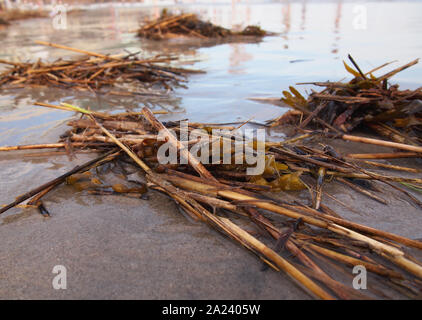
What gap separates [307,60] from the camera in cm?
482

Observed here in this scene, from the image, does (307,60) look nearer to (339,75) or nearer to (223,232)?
(339,75)

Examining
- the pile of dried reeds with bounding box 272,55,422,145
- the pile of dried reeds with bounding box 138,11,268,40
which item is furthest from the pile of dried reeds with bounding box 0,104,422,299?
the pile of dried reeds with bounding box 138,11,268,40

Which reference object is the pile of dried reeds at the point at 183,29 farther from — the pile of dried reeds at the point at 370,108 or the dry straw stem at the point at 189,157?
the dry straw stem at the point at 189,157

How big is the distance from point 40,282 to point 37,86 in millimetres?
3493

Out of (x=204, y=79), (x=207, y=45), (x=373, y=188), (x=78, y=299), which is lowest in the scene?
(x=78, y=299)

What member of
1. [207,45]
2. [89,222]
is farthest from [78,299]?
[207,45]

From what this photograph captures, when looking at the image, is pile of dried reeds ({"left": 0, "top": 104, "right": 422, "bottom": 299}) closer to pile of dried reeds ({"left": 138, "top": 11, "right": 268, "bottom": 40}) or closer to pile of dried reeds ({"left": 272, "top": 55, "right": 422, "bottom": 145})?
pile of dried reeds ({"left": 272, "top": 55, "right": 422, "bottom": 145})

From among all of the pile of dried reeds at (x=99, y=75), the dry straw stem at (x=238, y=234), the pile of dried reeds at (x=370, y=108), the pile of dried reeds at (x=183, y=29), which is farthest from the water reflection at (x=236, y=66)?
the dry straw stem at (x=238, y=234)

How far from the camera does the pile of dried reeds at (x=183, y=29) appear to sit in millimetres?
7492

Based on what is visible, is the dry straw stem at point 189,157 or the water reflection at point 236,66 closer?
the dry straw stem at point 189,157

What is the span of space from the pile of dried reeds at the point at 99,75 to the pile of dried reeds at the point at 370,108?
197 cm

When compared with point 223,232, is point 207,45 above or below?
above

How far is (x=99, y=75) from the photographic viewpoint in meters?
3.89

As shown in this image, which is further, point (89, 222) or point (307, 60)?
point (307, 60)
